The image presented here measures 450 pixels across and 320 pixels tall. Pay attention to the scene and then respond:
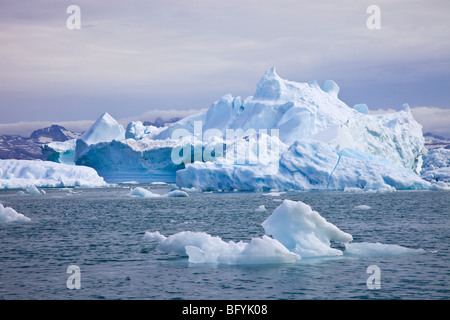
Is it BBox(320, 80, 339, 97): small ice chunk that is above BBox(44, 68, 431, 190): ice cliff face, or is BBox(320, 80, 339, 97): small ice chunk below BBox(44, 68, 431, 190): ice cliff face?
above

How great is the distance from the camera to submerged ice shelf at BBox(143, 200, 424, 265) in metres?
11.6

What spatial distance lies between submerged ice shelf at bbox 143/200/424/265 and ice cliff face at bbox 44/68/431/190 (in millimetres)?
24502

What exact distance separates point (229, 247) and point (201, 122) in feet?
193

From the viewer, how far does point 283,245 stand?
1241 centimetres

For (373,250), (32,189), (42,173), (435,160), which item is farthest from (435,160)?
(373,250)

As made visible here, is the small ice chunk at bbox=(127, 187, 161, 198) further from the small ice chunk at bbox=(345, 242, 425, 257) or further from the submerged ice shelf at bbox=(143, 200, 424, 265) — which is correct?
the small ice chunk at bbox=(345, 242, 425, 257)

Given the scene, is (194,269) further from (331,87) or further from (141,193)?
(331,87)

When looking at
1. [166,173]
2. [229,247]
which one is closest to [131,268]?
[229,247]

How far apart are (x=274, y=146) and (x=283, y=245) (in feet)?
112

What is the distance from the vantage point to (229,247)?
39.8 ft

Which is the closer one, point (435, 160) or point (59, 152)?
point (435, 160)

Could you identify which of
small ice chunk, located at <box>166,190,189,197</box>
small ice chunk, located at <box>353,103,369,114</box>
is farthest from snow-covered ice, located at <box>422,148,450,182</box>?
small ice chunk, located at <box>166,190,189,197</box>

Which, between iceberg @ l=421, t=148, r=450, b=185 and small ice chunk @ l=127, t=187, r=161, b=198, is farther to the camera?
iceberg @ l=421, t=148, r=450, b=185

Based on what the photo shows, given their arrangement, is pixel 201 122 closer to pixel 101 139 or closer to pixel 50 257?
pixel 101 139
